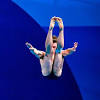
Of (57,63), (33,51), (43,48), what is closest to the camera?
(33,51)

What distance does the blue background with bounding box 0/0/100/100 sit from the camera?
5.29 metres

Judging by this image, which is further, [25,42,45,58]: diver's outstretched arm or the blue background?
the blue background

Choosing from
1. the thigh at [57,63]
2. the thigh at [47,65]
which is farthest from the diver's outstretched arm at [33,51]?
the thigh at [57,63]

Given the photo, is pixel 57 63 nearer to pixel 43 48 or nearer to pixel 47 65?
pixel 47 65

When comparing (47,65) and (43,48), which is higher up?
(43,48)

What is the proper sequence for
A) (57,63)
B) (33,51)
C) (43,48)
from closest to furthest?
(33,51) → (57,63) → (43,48)

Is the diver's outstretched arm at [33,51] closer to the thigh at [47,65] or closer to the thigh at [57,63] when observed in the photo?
the thigh at [47,65]

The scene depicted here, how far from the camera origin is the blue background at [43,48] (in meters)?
5.29

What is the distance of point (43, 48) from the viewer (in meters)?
5.38

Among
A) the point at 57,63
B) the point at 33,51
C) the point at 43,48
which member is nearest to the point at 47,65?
the point at 57,63

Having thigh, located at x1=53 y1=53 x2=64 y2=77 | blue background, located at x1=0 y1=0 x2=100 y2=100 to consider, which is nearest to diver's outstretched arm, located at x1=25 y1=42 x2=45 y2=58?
thigh, located at x1=53 y1=53 x2=64 y2=77

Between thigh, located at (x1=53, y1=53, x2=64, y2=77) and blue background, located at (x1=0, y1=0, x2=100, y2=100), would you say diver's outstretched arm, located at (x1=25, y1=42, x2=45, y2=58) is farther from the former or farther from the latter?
blue background, located at (x1=0, y1=0, x2=100, y2=100)

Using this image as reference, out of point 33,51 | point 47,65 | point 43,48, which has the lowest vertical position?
point 47,65
